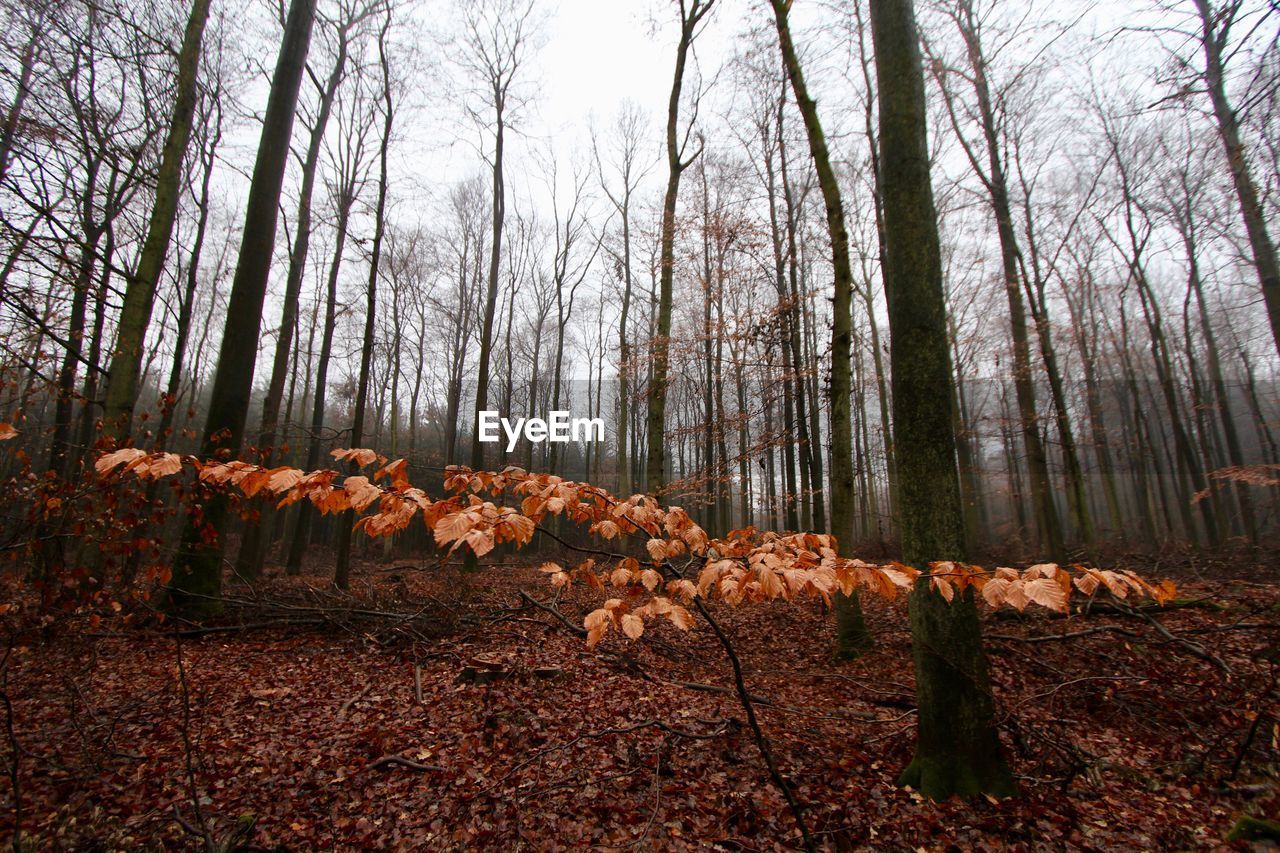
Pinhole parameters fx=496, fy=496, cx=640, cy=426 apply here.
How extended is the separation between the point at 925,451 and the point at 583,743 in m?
3.51

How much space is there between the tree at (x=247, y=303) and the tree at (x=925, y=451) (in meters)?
7.15

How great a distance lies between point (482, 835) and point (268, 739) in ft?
7.09

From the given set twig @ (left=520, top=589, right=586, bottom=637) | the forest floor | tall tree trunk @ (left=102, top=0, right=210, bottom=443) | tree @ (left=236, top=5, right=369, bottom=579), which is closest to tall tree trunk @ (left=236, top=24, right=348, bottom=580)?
tree @ (left=236, top=5, right=369, bottom=579)

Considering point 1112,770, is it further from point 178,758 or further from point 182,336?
point 182,336

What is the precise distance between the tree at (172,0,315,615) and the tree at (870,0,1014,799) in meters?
7.15

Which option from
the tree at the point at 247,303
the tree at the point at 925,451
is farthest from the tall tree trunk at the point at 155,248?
the tree at the point at 925,451

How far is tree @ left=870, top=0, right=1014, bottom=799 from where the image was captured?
10.6ft

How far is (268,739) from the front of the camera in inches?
155

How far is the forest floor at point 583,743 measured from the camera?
302 cm

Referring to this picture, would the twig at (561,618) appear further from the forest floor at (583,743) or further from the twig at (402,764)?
the twig at (402,764)

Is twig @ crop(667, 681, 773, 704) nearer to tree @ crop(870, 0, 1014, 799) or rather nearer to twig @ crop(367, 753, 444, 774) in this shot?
tree @ crop(870, 0, 1014, 799)

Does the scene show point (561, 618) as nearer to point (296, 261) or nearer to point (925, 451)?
point (925, 451)

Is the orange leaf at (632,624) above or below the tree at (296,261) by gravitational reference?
below

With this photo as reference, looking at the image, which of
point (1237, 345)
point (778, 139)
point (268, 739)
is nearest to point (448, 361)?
point (778, 139)
